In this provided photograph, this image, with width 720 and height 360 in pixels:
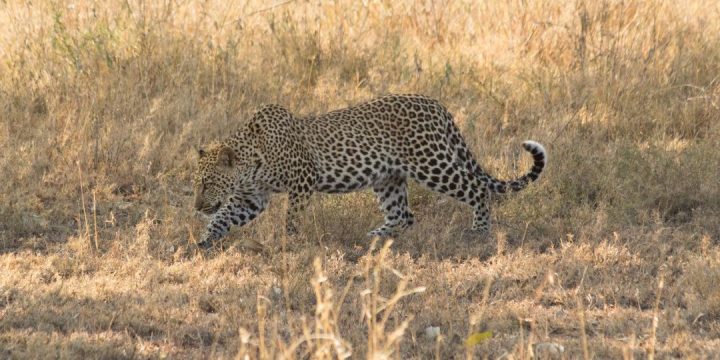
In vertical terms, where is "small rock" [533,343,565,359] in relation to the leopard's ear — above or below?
below

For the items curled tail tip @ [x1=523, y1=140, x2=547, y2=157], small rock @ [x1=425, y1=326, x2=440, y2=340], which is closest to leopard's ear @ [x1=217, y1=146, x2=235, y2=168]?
curled tail tip @ [x1=523, y1=140, x2=547, y2=157]

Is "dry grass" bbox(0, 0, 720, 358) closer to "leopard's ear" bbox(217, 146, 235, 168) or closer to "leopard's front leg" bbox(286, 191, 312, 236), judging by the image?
"leopard's front leg" bbox(286, 191, 312, 236)

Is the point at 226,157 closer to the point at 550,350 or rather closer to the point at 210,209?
the point at 210,209

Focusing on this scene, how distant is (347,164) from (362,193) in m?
1.06

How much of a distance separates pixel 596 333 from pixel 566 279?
3.33 feet

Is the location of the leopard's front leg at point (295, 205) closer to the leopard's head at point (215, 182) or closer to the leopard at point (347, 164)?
the leopard at point (347, 164)

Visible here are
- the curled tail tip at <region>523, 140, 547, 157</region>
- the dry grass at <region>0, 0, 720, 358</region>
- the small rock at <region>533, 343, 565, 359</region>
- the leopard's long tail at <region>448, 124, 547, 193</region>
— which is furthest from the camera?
the leopard's long tail at <region>448, 124, 547, 193</region>

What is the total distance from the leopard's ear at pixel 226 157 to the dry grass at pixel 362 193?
587 mm

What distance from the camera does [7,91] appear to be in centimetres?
1048

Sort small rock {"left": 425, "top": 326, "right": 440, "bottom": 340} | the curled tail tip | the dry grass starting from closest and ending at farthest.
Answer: small rock {"left": 425, "top": 326, "right": 440, "bottom": 340}
the dry grass
the curled tail tip

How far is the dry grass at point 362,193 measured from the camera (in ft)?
21.6

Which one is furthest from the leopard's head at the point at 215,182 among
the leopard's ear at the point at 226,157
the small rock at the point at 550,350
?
the small rock at the point at 550,350

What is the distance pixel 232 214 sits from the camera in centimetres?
860

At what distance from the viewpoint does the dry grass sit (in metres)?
6.58
